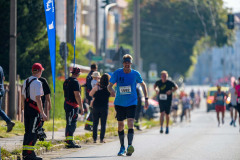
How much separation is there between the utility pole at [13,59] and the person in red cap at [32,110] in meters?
8.69

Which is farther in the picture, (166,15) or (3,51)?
(166,15)

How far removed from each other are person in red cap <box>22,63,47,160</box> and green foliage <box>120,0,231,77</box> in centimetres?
5211

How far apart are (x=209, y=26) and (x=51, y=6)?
158 feet

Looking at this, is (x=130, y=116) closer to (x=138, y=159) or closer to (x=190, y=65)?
(x=138, y=159)

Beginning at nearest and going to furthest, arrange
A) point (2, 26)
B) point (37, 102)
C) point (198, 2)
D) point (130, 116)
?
point (37, 102) < point (130, 116) < point (2, 26) < point (198, 2)

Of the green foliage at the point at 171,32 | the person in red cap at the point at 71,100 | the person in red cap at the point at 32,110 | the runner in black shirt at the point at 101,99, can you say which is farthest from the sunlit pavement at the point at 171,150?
the green foliage at the point at 171,32

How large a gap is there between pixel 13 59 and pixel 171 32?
49018 mm

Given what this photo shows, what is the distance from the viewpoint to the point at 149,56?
233 feet

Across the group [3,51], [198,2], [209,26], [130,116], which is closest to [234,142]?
[130,116]

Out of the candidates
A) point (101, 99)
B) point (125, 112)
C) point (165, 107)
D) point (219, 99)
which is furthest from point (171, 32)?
point (125, 112)

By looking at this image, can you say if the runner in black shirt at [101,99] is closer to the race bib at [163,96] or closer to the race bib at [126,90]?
the race bib at [126,90]

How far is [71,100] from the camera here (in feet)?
48.7

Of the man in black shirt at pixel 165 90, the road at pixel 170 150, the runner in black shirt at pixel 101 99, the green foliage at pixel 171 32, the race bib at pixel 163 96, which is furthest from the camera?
the green foliage at pixel 171 32

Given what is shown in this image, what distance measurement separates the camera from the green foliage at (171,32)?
65.1 metres
